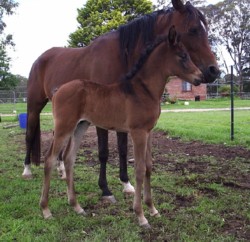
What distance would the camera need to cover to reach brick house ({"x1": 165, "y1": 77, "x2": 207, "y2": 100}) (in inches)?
1357

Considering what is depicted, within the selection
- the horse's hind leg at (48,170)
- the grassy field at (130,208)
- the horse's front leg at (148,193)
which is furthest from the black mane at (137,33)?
the grassy field at (130,208)

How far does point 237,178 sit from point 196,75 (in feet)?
7.81

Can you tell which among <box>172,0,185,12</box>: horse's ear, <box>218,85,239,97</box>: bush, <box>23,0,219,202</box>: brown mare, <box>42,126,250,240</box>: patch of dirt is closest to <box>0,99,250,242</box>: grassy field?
<box>42,126,250,240</box>: patch of dirt

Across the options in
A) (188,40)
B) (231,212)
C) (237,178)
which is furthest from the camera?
(237,178)

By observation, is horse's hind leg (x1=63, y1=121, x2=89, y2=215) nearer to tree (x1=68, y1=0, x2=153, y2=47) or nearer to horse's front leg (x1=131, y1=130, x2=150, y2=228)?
horse's front leg (x1=131, y1=130, x2=150, y2=228)

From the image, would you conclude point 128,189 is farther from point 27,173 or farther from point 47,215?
point 27,173

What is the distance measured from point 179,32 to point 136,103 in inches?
46.8

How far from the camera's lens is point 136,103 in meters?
3.39

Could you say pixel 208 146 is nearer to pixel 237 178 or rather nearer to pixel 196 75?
pixel 237 178

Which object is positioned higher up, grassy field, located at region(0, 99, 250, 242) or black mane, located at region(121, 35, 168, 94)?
black mane, located at region(121, 35, 168, 94)

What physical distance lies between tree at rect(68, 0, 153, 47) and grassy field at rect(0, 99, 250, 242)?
69.8 ft

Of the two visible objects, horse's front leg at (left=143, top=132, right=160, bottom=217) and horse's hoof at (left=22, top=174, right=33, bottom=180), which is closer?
horse's front leg at (left=143, top=132, right=160, bottom=217)

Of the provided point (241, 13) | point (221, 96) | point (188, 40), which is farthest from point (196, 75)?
point (241, 13)

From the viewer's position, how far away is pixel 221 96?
35750mm
